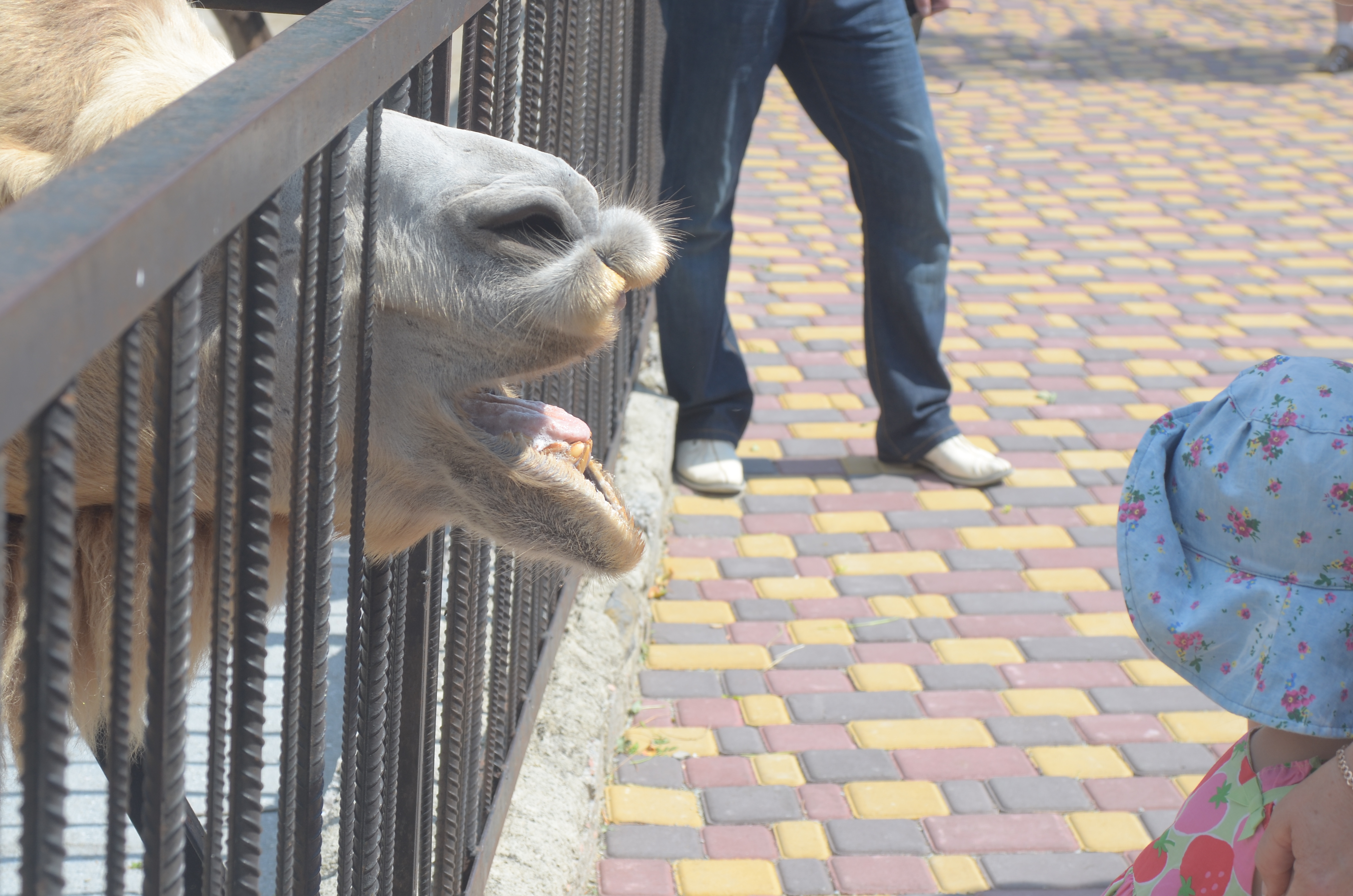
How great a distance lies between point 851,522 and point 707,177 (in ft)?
3.98

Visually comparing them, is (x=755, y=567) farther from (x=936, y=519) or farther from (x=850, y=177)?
(x=850, y=177)

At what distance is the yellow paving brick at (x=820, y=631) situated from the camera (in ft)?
11.9

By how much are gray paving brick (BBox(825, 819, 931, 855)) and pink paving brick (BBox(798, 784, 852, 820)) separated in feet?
0.07

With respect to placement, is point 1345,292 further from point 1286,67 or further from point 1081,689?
point 1286,67

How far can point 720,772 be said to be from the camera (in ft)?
10.1

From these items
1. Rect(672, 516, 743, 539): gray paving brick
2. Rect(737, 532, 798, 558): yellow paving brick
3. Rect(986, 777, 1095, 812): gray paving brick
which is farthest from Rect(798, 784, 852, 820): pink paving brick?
Rect(672, 516, 743, 539): gray paving brick

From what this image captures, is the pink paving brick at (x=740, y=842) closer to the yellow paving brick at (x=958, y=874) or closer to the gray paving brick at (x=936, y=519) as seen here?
the yellow paving brick at (x=958, y=874)

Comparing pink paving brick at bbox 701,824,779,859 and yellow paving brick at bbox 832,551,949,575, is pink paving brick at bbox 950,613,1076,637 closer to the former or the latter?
yellow paving brick at bbox 832,551,949,575

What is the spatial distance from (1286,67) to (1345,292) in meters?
5.18

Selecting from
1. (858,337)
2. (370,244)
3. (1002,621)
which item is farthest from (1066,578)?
(370,244)

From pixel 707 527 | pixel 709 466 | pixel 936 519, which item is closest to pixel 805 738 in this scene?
pixel 707 527

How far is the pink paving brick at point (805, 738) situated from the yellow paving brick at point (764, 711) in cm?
2

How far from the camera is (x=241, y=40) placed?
3.20 m

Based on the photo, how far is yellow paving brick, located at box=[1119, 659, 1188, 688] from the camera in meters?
3.41
